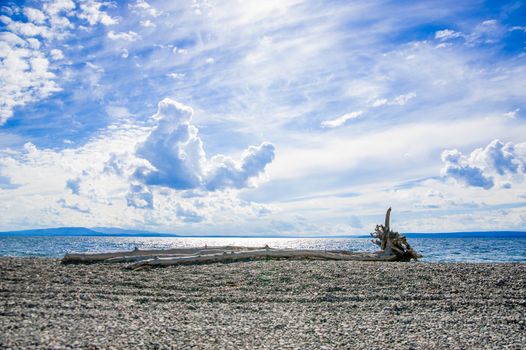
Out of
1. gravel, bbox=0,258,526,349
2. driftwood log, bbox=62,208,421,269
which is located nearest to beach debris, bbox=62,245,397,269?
driftwood log, bbox=62,208,421,269

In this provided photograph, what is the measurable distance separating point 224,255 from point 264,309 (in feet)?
42.3

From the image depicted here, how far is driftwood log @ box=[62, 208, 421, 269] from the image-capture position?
2361cm

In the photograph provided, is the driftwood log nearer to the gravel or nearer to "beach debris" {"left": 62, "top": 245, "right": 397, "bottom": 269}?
"beach debris" {"left": 62, "top": 245, "right": 397, "bottom": 269}

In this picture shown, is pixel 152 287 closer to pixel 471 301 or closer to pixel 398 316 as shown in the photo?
pixel 398 316

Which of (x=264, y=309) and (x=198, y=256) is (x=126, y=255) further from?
(x=264, y=309)

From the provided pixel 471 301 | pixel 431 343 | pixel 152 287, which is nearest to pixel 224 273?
pixel 152 287

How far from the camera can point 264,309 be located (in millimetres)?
12258

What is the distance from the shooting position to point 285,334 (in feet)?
31.2

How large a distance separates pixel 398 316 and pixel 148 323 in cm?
676

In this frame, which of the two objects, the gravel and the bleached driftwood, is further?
the bleached driftwood

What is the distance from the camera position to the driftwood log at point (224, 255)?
930 inches

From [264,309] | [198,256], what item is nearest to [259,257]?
[198,256]

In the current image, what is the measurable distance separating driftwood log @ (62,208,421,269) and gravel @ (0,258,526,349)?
3.64 m

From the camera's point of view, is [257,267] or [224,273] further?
[257,267]
